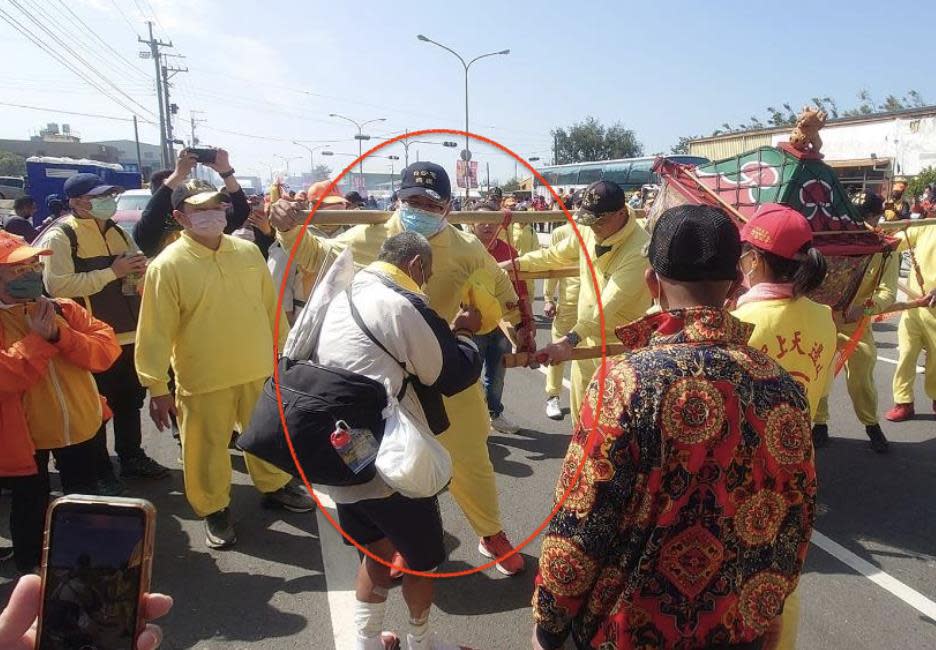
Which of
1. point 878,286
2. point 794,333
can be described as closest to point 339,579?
point 794,333

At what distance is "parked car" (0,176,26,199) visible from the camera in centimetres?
3034

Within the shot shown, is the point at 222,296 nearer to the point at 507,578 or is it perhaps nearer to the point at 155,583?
the point at 155,583

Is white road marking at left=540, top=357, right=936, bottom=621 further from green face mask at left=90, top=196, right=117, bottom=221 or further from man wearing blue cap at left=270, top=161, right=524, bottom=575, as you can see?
green face mask at left=90, top=196, right=117, bottom=221

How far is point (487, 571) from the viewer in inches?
139

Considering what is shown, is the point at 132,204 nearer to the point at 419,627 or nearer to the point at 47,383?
the point at 47,383

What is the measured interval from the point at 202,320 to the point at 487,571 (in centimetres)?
201

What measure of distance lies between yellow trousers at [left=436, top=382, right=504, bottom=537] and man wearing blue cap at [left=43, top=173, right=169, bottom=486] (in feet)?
7.47

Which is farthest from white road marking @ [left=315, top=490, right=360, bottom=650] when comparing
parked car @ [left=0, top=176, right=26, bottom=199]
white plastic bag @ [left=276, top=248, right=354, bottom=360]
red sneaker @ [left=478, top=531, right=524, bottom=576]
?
parked car @ [left=0, top=176, right=26, bottom=199]

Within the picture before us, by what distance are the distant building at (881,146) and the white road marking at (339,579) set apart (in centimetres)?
2015

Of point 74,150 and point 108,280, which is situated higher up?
point 74,150

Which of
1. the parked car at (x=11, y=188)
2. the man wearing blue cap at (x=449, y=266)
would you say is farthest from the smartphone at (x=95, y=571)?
the parked car at (x=11, y=188)

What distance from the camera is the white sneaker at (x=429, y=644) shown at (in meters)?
2.67

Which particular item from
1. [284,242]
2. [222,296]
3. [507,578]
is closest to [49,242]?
[222,296]

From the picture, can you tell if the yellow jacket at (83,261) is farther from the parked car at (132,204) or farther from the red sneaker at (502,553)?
the parked car at (132,204)
